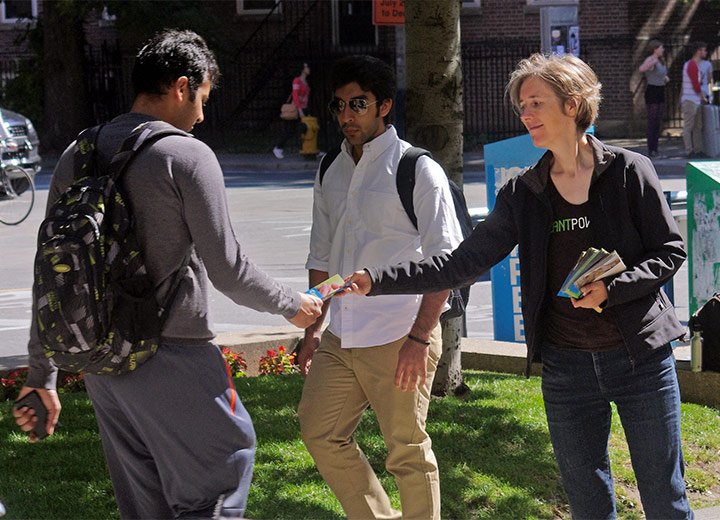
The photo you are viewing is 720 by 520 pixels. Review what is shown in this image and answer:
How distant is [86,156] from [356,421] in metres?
1.57

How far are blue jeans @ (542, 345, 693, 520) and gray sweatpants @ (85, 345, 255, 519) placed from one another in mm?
1012

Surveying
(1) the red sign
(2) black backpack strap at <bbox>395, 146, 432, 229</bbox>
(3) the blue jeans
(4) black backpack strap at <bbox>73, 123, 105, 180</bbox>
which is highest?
(1) the red sign

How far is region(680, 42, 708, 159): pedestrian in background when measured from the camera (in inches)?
826

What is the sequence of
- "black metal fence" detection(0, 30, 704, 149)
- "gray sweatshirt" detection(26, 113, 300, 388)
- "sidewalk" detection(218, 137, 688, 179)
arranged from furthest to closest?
"black metal fence" detection(0, 30, 704, 149) < "sidewalk" detection(218, 137, 688, 179) < "gray sweatshirt" detection(26, 113, 300, 388)

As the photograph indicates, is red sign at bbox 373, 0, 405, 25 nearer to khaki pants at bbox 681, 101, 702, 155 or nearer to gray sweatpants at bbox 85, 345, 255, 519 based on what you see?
gray sweatpants at bbox 85, 345, 255, 519

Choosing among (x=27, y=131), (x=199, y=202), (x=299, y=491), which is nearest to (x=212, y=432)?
(x=199, y=202)

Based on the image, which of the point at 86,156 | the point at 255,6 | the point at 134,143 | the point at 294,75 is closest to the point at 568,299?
the point at 134,143

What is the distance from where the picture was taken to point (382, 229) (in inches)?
154

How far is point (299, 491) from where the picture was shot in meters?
4.68

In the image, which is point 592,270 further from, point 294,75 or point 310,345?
point 294,75

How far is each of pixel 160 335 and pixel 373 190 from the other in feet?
4.16

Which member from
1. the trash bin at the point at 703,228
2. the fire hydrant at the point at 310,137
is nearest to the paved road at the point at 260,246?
the fire hydrant at the point at 310,137

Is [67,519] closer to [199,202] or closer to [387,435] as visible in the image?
[387,435]

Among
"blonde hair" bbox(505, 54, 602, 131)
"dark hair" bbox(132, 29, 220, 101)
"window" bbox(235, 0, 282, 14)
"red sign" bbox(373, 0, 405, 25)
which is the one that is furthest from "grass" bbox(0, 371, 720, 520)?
"window" bbox(235, 0, 282, 14)
